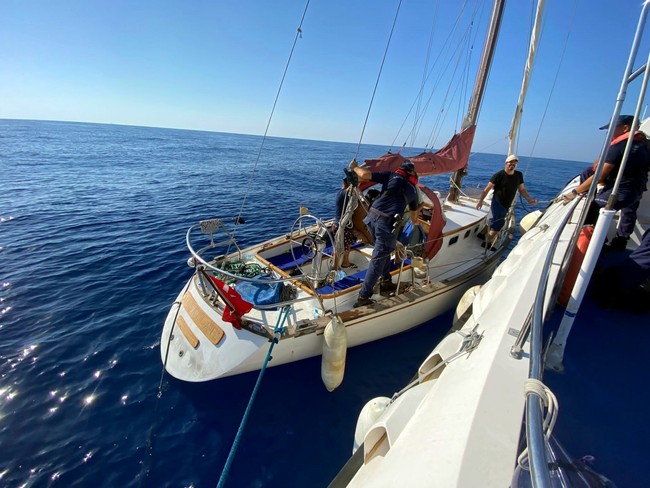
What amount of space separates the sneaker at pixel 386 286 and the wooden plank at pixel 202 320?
2971 mm

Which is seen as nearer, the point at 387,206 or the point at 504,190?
the point at 387,206

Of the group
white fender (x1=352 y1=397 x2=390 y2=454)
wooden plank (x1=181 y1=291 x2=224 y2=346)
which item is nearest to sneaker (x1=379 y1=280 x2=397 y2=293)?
white fender (x1=352 y1=397 x2=390 y2=454)

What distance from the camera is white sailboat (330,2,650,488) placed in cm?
138

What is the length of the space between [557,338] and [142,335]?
6687 mm

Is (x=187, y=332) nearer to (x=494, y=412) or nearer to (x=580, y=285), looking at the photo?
(x=494, y=412)

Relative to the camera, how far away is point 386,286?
5.68 metres

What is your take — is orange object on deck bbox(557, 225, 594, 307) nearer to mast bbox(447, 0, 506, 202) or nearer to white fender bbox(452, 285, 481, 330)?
white fender bbox(452, 285, 481, 330)

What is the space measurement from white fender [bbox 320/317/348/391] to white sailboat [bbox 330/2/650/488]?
1.13m

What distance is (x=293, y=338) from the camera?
4484 mm

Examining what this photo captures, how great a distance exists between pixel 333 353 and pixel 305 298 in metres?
0.95

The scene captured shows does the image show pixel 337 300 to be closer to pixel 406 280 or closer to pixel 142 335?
pixel 406 280

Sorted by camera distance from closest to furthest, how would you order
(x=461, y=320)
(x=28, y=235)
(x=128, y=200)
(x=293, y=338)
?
1. (x=293, y=338)
2. (x=461, y=320)
3. (x=28, y=235)
4. (x=128, y=200)

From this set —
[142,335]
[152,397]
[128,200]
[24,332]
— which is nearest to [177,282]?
[142,335]

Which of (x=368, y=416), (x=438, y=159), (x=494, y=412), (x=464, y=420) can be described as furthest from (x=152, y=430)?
(x=438, y=159)
